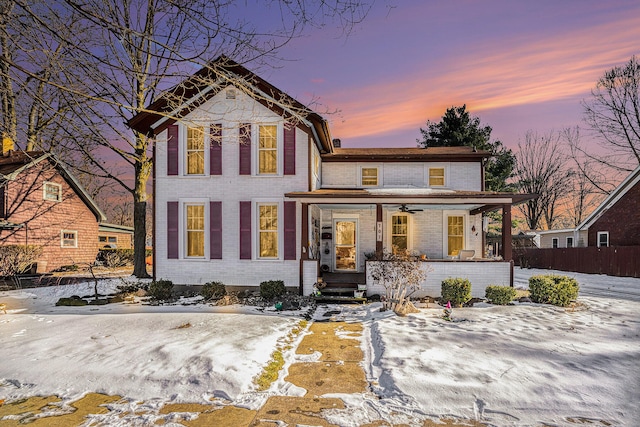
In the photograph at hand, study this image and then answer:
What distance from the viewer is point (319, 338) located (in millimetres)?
7379

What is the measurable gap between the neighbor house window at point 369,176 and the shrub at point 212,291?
23.7 feet

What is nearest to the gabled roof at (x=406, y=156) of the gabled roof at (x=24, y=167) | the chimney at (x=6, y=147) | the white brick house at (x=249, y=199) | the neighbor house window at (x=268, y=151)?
the white brick house at (x=249, y=199)

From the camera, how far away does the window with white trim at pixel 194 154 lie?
12617 millimetres

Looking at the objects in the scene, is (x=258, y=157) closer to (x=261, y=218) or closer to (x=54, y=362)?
(x=261, y=218)

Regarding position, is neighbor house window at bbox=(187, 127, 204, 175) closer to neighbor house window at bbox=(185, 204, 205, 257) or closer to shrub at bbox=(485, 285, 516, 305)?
neighbor house window at bbox=(185, 204, 205, 257)

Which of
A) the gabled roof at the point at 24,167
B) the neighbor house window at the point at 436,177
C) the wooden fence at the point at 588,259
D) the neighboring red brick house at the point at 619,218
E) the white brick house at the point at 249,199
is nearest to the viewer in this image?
the white brick house at the point at 249,199

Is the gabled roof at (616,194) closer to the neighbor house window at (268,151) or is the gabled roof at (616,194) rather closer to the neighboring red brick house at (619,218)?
the neighboring red brick house at (619,218)

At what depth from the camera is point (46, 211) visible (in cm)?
1983

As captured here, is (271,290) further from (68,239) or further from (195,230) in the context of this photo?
(68,239)

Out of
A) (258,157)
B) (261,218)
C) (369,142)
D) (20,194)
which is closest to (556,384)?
(261,218)

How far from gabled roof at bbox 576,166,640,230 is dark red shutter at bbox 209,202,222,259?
2115 centimetres

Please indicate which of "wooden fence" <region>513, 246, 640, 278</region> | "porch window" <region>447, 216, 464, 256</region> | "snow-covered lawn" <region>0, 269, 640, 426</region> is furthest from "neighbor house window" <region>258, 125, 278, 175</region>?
"wooden fence" <region>513, 246, 640, 278</region>

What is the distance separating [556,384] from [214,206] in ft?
34.1

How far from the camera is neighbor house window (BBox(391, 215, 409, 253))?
1496 cm
